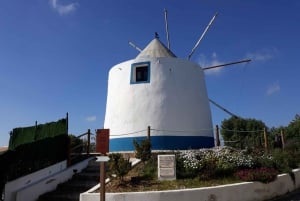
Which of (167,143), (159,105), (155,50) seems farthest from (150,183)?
(155,50)

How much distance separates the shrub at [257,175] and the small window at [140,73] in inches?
305

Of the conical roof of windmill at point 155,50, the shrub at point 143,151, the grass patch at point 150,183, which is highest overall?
the conical roof of windmill at point 155,50

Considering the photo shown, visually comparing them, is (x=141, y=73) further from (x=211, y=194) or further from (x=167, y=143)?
(x=211, y=194)

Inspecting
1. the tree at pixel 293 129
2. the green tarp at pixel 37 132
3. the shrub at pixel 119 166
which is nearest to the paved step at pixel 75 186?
the shrub at pixel 119 166

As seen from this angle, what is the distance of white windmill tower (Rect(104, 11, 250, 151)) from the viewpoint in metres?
17.0

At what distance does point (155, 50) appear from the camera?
770 inches

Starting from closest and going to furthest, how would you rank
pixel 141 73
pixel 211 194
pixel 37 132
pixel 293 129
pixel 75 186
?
pixel 211 194
pixel 75 186
pixel 37 132
pixel 141 73
pixel 293 129

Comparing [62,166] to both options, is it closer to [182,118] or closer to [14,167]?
[14,167]

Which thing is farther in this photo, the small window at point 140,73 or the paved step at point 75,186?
the small window at point 140,73

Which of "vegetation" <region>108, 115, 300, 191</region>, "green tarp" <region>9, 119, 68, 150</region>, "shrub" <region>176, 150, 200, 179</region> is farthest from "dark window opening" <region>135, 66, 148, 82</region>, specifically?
"shrub" <region>176, 150, 200, 179</region>

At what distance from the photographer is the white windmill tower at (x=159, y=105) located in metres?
17.0

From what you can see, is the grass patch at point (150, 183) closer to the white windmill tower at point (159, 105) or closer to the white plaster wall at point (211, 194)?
the white plaster wall at point (211, 194)

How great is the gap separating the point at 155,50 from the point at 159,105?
390 cm

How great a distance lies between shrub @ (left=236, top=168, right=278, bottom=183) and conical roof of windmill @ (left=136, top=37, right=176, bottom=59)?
925 cm
